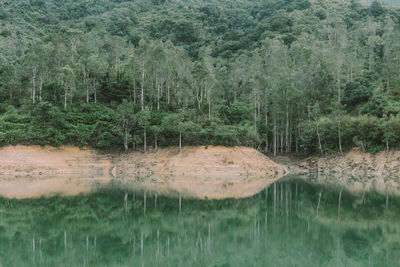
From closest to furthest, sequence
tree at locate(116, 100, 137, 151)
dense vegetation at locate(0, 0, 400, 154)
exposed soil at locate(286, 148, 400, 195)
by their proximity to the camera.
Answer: exposed soil at locate(286, 148, 400, 195) → dense vegetation at locate(0, 0, 400, 154) → tree at locate(116, 100, 137, 151)

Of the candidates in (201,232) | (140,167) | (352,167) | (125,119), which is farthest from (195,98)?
(201,232)

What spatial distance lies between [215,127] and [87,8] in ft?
428

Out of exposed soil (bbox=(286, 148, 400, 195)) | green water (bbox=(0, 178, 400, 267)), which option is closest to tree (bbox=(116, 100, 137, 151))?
exposed soil (bbox=(286, 148, 400, 195))

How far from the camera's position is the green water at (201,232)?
15195mm

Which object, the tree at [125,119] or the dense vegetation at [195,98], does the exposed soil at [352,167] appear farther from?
the tree at [125,119]

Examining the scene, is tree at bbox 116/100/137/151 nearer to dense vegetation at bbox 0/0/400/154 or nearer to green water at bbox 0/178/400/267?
dense vegetation at bbox 0/0/400/154

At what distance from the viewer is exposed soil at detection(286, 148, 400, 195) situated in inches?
1850

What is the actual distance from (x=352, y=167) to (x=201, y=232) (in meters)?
37.6

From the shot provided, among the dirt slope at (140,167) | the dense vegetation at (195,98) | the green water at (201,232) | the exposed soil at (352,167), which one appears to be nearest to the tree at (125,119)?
the dense vegetation at (195,98)

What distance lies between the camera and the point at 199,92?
64.8m

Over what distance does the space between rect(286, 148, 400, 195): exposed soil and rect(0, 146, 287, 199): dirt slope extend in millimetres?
4554

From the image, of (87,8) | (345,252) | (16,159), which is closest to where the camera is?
(345,252)

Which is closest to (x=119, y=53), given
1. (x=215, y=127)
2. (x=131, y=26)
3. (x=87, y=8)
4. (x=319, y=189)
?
(x=215, y=127)

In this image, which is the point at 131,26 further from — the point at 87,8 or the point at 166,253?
the point at 166,253
